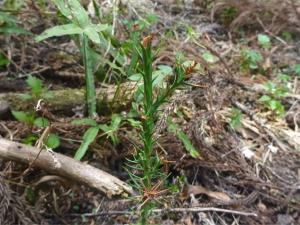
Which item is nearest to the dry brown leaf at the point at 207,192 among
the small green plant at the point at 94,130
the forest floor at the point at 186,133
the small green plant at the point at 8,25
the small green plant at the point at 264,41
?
the forest floor at the point at 186,133

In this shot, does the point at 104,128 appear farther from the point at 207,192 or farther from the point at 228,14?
the point at 228,14

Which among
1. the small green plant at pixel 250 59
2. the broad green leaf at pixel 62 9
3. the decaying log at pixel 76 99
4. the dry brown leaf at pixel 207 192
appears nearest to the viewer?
the broad green leaf at pixel 62 9

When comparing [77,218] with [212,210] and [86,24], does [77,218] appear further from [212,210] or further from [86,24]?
[86,24]

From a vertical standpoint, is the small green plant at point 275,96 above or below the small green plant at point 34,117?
below

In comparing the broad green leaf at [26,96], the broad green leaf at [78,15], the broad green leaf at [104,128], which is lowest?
the broad green leaf at [104,128]

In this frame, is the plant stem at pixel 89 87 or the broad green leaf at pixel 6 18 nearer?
the plant stem at pixel 89 87

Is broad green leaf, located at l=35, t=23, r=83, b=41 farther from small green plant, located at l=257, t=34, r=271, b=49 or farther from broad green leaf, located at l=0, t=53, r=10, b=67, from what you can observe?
small green plant, located at l=257, t=34, r=271, b=49

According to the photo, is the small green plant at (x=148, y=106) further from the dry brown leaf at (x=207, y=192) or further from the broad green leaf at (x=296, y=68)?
the broad green leaf at (x=296, y=68)
